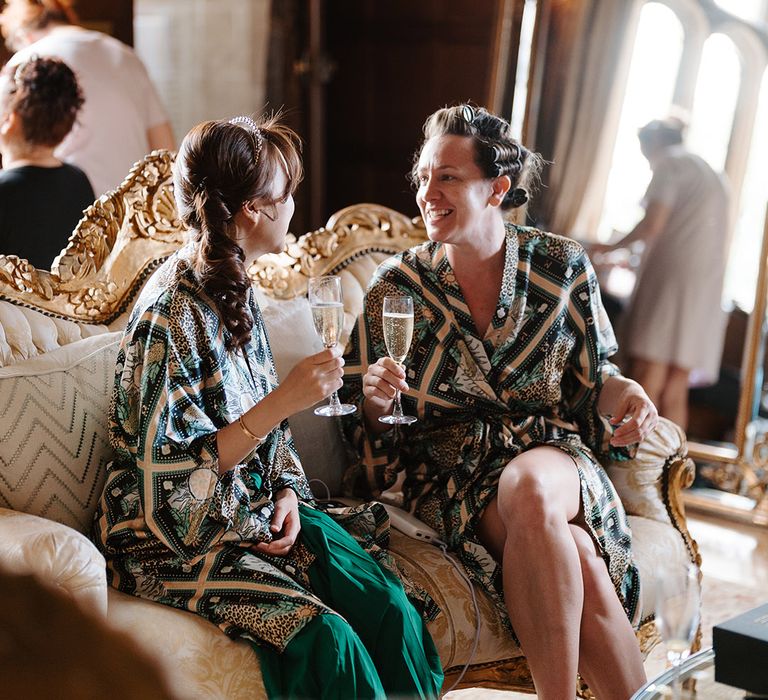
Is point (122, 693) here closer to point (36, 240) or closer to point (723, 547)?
point (36, 240)

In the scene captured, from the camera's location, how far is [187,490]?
5.64 feet

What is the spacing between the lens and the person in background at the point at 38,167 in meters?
2.53

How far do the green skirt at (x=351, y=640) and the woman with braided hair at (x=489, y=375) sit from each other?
284mm

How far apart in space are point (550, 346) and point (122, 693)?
183cm

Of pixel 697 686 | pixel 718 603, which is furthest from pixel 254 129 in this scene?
pixel 718 603

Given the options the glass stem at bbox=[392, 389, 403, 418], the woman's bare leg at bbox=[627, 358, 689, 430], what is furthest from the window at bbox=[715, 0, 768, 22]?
the glass stem at bbox=[392, 389, 403, 418]

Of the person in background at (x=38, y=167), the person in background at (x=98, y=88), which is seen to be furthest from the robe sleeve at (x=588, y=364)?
the person in background at (x=98, y=88)

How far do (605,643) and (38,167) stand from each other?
6.01 feet

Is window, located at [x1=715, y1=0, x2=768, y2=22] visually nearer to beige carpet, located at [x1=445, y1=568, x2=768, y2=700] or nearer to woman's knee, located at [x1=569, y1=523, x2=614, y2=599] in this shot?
beige carpet, located at [x1=445, y1=568, x2=768, y2=700]

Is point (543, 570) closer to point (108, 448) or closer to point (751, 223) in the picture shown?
point (108, 448)

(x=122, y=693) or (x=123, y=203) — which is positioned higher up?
(x=122, y=693)

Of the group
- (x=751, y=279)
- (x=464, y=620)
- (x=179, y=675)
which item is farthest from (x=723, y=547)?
(x=179, y=675)

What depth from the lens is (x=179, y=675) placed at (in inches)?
63.8

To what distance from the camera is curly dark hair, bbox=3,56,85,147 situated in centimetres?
267
